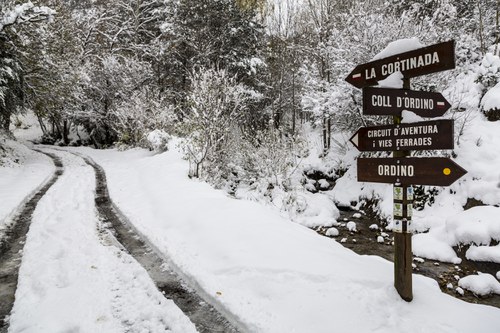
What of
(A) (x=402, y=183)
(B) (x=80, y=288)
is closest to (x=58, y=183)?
(B) (x=80, y=288)

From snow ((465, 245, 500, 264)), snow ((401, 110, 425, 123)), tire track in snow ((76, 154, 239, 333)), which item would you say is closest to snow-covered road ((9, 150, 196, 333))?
tire track in snow ((76, 154, 239, 333))

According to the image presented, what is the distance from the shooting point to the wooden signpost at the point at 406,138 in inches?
138

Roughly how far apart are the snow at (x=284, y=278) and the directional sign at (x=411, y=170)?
4.47 feet

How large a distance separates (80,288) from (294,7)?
21.1 meters

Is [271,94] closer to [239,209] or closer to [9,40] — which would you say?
[9,40]

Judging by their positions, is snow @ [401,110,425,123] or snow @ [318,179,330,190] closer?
snow @ [401,110,425,123]

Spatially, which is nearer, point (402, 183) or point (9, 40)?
point (402, 183)

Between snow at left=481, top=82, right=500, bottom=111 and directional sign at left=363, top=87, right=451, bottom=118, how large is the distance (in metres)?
8.80

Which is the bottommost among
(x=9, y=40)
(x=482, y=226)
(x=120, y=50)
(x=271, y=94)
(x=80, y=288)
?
(x=482, y=226)

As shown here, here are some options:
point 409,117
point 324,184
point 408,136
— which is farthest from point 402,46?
point 324,184

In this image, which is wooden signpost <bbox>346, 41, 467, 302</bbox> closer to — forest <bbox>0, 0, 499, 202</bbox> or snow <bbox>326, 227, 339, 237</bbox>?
snow <bbox>326, 227, 339, 237</bbox>

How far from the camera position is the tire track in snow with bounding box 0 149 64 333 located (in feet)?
13.0

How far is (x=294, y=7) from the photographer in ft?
69.3

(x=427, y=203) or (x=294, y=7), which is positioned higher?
(x=294, y=7)
